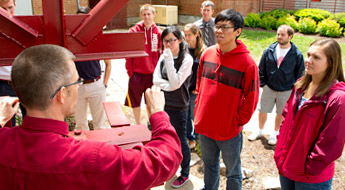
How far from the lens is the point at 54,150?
1245 mm

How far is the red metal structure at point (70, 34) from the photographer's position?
54.4 inches

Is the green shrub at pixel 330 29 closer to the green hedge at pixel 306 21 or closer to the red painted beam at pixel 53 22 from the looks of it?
the green hedge at pixel 306 21

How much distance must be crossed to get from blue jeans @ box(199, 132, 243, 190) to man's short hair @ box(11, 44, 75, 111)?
2.25 metres

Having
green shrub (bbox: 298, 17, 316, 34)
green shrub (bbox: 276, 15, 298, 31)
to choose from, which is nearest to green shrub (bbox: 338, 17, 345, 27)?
green shrub (bbox: 298, 17, 316, 34)

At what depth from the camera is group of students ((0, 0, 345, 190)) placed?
1.25 meters

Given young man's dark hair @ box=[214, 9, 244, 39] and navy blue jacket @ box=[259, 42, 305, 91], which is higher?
young man's dark hair @ box=[214, 9, 244, 39]

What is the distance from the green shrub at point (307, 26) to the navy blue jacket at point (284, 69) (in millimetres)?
11411

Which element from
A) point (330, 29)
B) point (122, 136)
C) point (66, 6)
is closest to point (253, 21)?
point (330, 29)

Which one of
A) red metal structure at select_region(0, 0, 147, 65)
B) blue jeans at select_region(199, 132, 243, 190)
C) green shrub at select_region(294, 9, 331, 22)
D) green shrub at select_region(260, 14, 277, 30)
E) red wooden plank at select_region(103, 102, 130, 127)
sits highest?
green shrub at select_region(294, 9, 331, 22)

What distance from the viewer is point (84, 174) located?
125 centimetres

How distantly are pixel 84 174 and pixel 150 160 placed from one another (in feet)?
0.94

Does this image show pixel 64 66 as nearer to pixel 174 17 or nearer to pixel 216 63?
pixel 216 63

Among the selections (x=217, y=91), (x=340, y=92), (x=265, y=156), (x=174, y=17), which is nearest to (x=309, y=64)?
(x=340, y=92)

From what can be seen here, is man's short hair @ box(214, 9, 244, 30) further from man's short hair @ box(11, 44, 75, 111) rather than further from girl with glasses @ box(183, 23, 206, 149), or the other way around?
man's short hair @ box(11, 44, 75, 111)
